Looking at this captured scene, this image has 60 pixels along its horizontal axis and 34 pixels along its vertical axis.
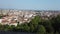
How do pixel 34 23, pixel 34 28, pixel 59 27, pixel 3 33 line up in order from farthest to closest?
pixel 34 23 → pixel 34 28 → pixel 59 27 → pixel 3 33

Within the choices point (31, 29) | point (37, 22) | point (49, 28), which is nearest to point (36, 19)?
point (37, 22)

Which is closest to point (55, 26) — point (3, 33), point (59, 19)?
point (59, 19)

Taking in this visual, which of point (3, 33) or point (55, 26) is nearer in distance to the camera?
point (3, 33)

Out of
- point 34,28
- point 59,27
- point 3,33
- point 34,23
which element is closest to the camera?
point 3,33

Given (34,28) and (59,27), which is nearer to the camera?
(59,27)

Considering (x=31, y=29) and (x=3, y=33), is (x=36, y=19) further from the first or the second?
(x=3, y=33)

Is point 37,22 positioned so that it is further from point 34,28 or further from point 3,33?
point 3,33

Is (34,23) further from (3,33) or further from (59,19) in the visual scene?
(3,33)
